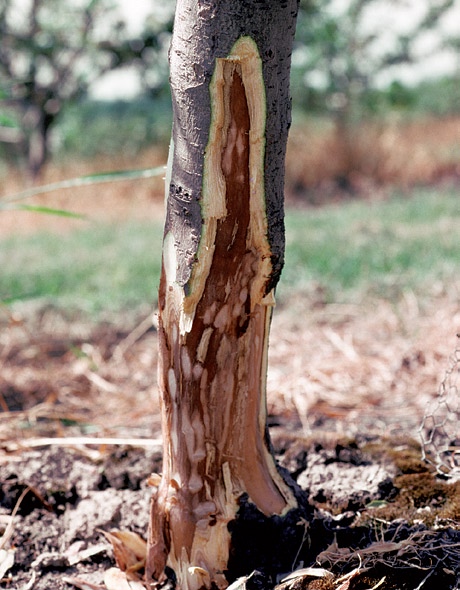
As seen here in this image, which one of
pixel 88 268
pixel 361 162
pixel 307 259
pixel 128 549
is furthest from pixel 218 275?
pixel 361 162

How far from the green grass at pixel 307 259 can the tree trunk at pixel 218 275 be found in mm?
1435

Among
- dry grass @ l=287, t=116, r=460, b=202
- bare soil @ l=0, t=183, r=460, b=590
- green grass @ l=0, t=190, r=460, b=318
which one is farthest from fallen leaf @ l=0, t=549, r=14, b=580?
dry grass @ l=287, t=116, r=460, b=202

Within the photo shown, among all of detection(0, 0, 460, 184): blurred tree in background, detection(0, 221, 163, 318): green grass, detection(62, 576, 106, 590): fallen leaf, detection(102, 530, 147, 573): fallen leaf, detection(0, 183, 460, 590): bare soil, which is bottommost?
detection(62, 576, 106, 590): fallen leaf

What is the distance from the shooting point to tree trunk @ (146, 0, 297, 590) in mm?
751

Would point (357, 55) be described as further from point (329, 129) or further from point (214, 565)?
point (214, 565)

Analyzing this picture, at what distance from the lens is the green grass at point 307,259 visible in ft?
8.69

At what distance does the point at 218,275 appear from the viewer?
0.83 m

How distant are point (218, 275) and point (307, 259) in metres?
2.32

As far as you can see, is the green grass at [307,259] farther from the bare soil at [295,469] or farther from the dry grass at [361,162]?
the dry grass at [361,162]

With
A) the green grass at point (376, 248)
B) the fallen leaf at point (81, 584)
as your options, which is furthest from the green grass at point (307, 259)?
the fallen leaf at point (81, 584)

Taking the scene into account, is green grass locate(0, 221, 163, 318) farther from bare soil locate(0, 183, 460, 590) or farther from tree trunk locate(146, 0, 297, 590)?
tree trunk locate(146, 0, 297, 590)

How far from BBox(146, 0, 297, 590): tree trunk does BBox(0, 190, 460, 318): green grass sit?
4.71 ft

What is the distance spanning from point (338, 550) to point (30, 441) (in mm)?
642

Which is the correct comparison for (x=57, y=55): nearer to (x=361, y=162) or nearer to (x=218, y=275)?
(x=361, y=162)
